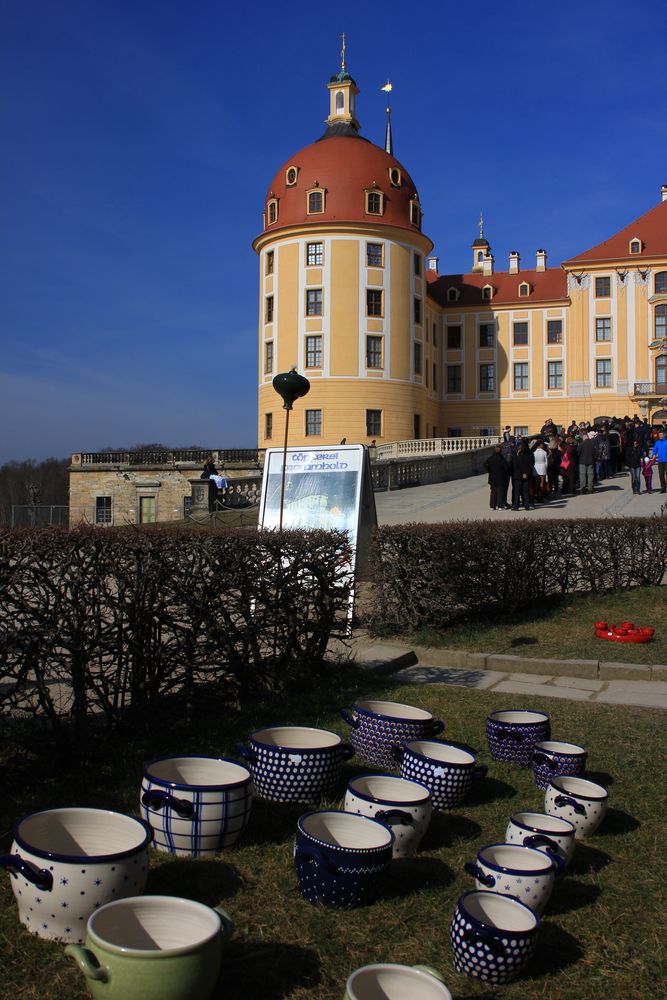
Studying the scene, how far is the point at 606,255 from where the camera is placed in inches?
2280

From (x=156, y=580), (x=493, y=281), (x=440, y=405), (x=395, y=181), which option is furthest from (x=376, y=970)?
(x=493, y=281)

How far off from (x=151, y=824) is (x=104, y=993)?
3.71ft

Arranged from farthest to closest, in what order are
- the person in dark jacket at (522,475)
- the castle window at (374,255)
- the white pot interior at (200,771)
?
the castle window at (374,255), the person in dark jacket at (522,475), the white pot interior at (200,771)

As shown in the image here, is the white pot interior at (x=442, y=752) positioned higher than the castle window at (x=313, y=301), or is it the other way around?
the castle window at (x=313, y=301)

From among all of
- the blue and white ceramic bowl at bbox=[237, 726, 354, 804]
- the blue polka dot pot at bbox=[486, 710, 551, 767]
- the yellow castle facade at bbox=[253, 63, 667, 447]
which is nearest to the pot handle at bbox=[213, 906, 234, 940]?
the blue and white ceramic bowl at bbox=[237, 726, 354, 804]

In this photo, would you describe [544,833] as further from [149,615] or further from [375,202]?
[375,202]

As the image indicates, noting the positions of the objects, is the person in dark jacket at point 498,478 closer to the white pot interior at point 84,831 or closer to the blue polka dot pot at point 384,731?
the blue polka dot pot at point 384,731

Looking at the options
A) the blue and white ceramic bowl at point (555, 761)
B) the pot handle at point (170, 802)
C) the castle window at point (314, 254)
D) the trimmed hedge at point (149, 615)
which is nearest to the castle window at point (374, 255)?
the castle window at point (314, 254)

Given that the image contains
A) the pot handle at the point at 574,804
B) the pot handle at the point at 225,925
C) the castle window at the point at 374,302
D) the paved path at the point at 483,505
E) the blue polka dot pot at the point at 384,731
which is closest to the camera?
the pot handle at the point at 225,925

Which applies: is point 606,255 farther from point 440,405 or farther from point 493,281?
point 440,405

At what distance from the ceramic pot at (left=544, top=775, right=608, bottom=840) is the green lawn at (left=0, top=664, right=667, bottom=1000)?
0.28 feet

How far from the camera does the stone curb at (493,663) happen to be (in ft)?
24.8

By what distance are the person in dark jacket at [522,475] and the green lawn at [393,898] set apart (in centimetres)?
1690

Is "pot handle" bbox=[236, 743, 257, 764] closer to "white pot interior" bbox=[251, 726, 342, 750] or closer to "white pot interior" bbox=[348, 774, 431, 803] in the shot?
"white pot interior" bbox=[251, 726, 342, 750]
